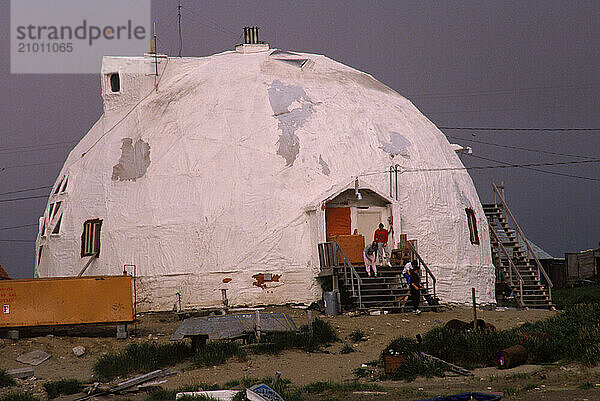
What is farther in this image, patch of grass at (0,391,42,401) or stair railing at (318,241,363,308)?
stair railing at (318,241,363,308)

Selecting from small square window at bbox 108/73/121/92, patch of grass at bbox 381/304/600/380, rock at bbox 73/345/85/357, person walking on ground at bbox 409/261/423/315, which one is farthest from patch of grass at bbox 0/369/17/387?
small square window at bbox 108/73/121/92

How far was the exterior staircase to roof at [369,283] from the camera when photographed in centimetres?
2314

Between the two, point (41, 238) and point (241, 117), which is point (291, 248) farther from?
point (41, 238)

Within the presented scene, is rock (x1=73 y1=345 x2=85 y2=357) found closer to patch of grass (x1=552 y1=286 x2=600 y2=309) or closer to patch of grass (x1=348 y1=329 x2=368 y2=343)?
patch of grass (x1=348 y1=329 x2=368 y2=343)

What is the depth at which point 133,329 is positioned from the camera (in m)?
21.9

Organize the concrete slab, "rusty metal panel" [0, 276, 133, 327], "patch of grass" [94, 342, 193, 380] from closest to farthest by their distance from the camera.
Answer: "patch of grass" [94, 342, 193, 380] < the concrete slab < "rusty metal panel" [0, 276, 133, 327]

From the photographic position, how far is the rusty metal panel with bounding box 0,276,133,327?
2025cm

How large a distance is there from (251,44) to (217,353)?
15562 millimetres

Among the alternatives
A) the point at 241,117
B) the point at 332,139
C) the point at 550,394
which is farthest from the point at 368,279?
the point at 550,394

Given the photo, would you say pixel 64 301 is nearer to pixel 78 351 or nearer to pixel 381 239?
pixel 78 351

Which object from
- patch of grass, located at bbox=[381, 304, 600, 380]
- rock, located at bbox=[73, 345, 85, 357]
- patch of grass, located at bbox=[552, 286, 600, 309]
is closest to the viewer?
patch of grass, located at bbox=[381, 304, 600, 380]

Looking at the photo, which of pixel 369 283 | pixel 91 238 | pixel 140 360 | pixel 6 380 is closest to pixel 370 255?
pixel 369 283

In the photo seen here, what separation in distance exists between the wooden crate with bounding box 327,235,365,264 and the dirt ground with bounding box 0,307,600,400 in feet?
7.51

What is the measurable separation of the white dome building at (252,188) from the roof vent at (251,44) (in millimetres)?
1016
